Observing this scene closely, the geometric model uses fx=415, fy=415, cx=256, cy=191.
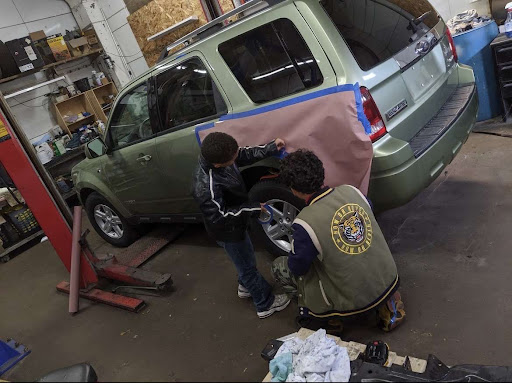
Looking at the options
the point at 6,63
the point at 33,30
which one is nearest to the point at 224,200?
the point at 6,63

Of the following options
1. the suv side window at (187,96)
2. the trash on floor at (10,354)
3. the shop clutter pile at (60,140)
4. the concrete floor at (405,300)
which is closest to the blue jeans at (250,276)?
the concrete floor at (405,300)

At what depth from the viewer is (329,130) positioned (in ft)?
8.70

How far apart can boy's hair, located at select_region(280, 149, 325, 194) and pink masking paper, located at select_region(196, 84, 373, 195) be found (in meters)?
0.45

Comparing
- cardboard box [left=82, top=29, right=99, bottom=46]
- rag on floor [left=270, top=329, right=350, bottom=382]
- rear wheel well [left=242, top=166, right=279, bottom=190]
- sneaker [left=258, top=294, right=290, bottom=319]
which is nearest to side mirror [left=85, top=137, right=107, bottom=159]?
rear wheel well [left=242, top=166, right=279, bottom=190]

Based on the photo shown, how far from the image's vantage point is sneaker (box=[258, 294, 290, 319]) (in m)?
3.03

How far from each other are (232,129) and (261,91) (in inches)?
13.7

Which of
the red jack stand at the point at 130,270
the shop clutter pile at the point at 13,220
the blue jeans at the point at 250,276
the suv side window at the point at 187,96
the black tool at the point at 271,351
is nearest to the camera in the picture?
the black tool at the point at 271,351

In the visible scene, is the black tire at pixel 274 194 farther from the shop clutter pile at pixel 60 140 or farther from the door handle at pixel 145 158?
the shop clutter pile at pixel 60 140

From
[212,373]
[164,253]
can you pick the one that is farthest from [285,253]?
[212,373]

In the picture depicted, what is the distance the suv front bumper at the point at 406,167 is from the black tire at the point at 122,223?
305cm

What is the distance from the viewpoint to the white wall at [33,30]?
775 centimetres

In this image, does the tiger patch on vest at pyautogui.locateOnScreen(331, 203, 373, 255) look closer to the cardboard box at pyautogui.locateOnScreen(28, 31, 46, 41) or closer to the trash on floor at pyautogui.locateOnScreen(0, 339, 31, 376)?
the trash on floor at pyautogui.locateOnScreen(0, 339, 31, 376)

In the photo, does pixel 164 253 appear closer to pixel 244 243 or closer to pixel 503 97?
pixel 244 243

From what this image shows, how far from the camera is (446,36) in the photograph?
346 centimetres
